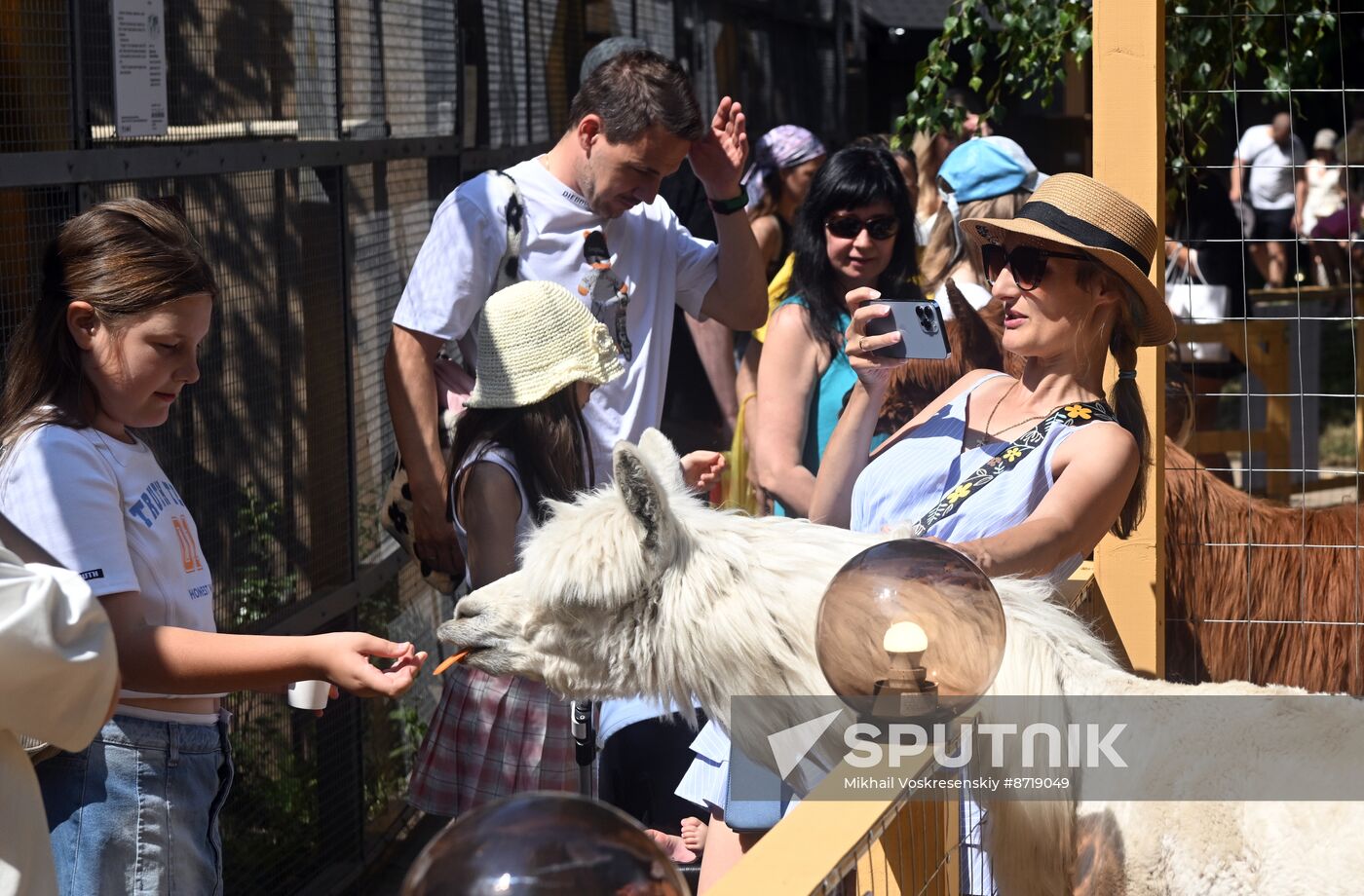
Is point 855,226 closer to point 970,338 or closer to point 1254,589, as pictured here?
point 970,338

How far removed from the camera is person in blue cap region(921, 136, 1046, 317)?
5.13 meters

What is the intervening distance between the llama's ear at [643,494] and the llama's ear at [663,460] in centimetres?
16

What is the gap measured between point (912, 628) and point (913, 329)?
1.35 metres

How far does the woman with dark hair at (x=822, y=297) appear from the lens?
3.98 meters

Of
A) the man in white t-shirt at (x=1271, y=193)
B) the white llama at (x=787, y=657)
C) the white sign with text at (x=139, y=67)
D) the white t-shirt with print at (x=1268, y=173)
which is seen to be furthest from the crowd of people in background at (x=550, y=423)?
the white t-shirt with print at (x=1268, y=173)

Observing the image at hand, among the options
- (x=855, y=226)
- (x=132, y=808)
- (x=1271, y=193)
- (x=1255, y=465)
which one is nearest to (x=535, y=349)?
(x=132, y=808)

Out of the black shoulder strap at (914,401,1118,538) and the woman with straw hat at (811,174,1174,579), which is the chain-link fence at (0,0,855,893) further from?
the black shoulder strap at (914,401,1118,538)

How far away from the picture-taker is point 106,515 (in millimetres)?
2219

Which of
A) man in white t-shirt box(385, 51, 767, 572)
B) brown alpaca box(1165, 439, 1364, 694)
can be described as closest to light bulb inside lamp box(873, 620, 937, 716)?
man in white t-shirt box(385, 51, 767, 572)

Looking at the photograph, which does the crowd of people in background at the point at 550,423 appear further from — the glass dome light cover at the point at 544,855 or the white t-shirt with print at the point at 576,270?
the glass dome light cover at the point at 544,855

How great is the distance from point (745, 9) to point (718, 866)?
9.90 m

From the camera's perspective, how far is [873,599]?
1.95 metres

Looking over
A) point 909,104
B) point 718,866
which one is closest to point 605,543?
point 718,866

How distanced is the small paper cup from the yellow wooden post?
2.07m
